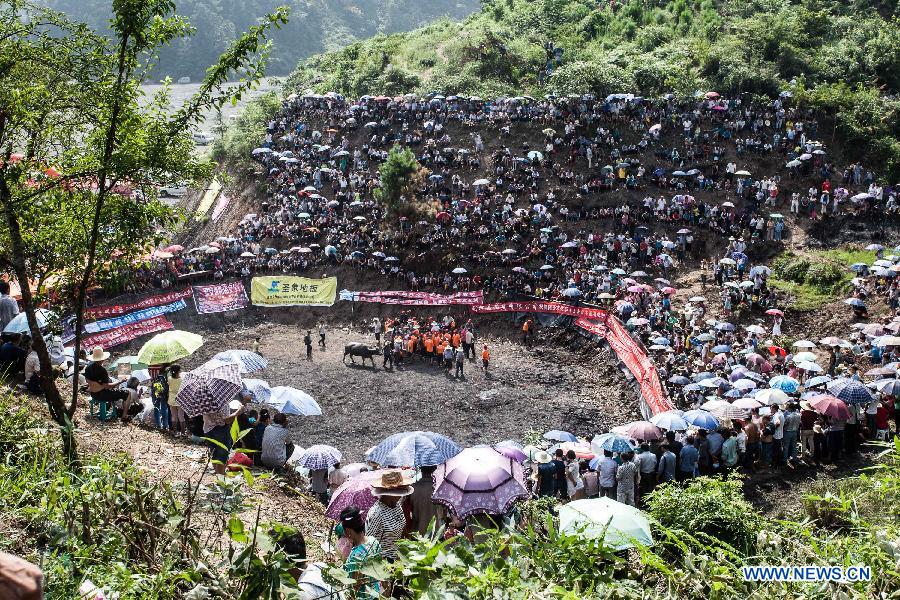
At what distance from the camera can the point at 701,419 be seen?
16.4 meters

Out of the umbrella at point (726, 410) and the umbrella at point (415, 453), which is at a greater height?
the umbrella at point (415, 453)

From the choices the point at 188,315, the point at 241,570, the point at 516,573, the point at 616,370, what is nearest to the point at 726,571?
the point at 516,573

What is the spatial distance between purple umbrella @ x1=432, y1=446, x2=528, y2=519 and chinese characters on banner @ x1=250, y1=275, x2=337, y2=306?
2469 cm

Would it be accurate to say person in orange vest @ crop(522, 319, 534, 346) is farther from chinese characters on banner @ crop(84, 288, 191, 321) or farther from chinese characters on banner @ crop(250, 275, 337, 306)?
chinese characters on banner @ crop(84, 288, 191, 321)

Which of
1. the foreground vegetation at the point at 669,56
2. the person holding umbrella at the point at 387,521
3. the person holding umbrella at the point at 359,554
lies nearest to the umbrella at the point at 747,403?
the person holding umbrella at the point at 387,521

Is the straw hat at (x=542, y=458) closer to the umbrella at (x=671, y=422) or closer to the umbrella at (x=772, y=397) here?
the umbrella at (x=671, y=422)

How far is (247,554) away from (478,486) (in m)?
5.24

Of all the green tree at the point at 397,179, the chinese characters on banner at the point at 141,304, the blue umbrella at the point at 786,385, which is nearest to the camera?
the blue umbrella at the point at 786,385

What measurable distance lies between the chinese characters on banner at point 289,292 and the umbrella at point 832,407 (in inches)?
894

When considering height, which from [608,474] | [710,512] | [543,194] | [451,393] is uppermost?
[543,194]

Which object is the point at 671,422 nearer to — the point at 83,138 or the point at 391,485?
the point at 391,485

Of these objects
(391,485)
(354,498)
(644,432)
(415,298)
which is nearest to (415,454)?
(354,498)

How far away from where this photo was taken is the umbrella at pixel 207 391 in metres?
14.3

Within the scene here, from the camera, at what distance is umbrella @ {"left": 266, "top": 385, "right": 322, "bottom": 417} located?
17391 mm
